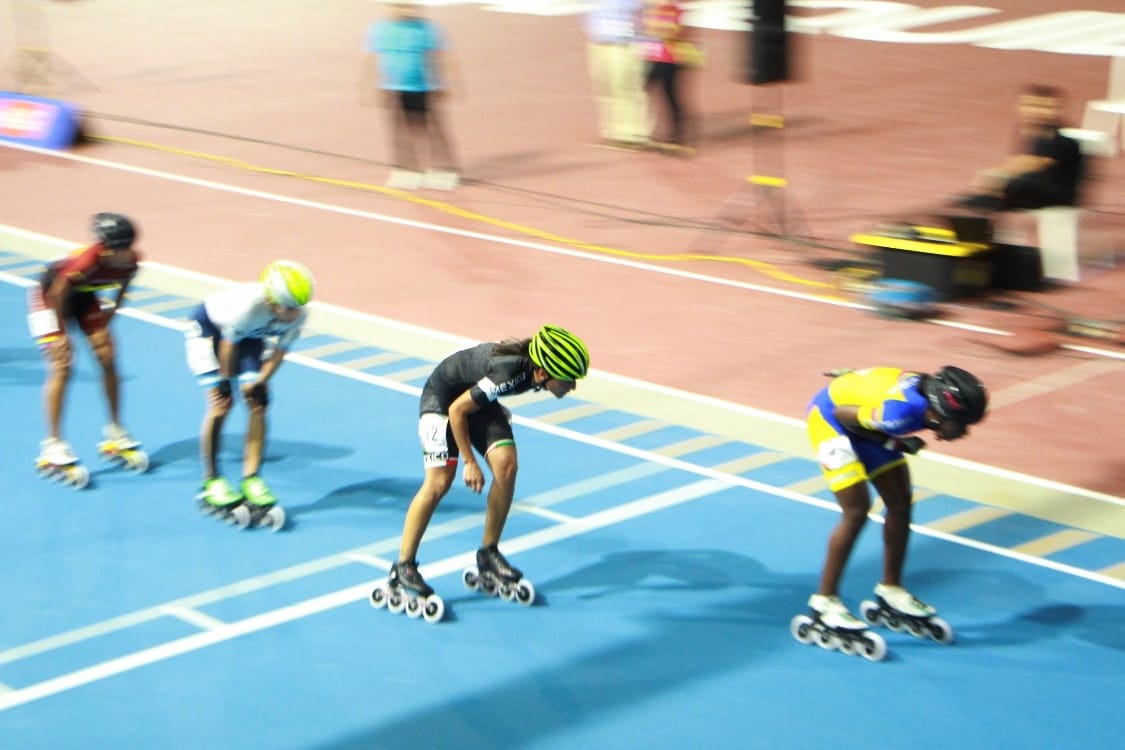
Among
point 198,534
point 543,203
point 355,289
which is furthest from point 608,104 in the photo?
point 198,534

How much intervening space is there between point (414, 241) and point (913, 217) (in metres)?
5.46

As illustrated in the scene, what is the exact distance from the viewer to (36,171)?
2047 cm

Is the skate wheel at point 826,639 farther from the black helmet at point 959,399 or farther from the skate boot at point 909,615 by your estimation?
the black helmet at point 959,399

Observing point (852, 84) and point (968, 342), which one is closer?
point (968, 342)

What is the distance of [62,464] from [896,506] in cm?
562

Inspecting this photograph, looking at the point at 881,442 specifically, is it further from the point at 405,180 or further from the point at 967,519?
the point at 405,180

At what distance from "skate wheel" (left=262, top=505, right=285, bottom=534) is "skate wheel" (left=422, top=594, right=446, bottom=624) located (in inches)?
67.0

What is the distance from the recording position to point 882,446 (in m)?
7.72

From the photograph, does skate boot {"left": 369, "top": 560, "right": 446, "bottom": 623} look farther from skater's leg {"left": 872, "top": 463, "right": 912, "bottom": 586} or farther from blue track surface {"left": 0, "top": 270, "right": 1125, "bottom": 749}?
skater's leg {"left": 872, "top": 463, "right": 912, "bottom": 586}

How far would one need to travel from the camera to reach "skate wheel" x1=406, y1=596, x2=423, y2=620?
8.25 meters

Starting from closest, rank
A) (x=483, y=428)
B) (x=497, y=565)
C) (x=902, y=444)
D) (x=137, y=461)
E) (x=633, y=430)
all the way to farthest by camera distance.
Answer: (x=902, y=444) < (x=483, y=428) < (x=497, y=565) < (x=137, y=461) < (x=633, y=430)

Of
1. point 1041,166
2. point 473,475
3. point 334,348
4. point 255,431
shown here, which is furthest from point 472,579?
point 1041,166

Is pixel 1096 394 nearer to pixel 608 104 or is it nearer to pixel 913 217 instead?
pixel 913 217

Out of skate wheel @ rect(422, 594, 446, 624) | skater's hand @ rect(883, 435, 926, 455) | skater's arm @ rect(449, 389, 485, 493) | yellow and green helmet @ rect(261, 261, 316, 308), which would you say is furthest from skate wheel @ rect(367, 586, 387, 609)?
skater's hand @ rect(883, 435, 926, 455)
